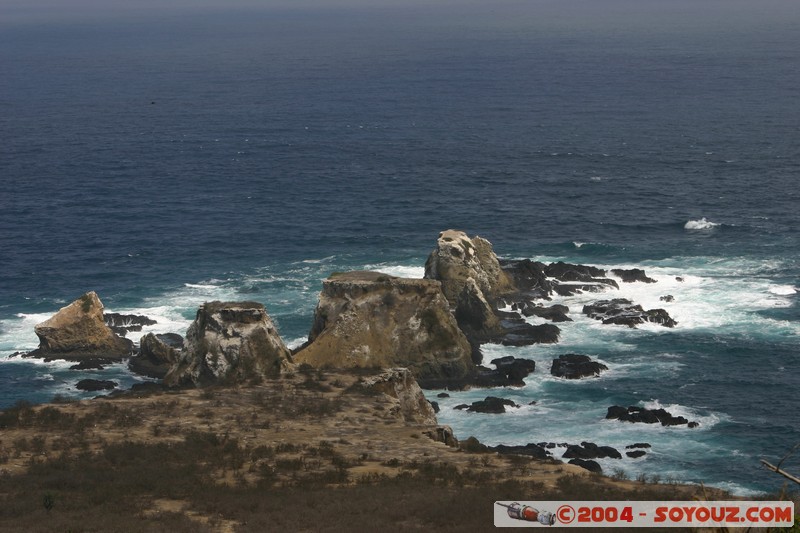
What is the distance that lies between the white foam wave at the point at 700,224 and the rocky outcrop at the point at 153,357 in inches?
2208

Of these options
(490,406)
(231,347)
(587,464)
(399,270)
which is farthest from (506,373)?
(399,270)

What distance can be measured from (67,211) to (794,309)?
3037 inches

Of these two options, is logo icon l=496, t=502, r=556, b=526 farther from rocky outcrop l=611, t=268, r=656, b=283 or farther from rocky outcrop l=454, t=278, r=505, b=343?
rocky outcrop l=611, t=268, r=656, b=283

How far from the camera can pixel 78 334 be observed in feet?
299

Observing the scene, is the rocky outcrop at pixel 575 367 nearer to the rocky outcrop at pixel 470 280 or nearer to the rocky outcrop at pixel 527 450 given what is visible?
the rocky outcrop at pixel 470 280

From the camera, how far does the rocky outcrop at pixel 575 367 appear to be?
3297 inches

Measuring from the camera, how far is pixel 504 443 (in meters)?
72.0

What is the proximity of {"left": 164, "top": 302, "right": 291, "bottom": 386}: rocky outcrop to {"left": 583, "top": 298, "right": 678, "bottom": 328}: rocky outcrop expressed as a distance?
94.5 ft

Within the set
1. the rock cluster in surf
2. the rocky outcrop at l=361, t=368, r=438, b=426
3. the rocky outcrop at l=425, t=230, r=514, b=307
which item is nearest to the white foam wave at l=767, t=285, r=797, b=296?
the rock cluster in surf

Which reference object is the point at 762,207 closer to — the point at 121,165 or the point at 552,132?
the point at 552,132

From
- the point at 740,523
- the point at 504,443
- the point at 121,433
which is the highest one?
the point at 740,523

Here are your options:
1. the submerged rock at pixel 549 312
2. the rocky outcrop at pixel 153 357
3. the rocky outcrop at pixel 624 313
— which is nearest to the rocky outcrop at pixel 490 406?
the submerged rock at pixel 549 312

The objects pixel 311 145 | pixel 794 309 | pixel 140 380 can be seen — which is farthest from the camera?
pixel 311 145

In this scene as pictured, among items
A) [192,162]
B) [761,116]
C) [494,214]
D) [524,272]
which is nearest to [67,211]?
[192,162]
